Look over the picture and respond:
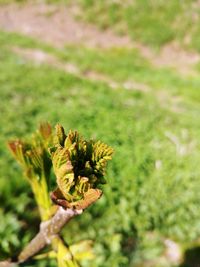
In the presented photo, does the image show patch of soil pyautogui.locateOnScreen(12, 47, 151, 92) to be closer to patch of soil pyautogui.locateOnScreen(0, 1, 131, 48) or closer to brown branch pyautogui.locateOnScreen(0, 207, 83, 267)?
patch of soil pyautogui.locateOnScreen(0, 1, 131, 48)

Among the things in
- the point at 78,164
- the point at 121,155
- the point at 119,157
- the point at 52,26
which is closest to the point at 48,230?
the point at 78,164

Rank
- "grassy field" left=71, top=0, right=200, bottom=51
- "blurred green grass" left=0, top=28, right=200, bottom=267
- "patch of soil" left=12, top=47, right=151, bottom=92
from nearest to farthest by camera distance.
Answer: "blurred green grass" left=0, top=28, right=200, bottom=267
"patch of soil" left=12, top=47, right=151, bottom=92
"grassy field" left=71, top=0, right=200, bottom=51

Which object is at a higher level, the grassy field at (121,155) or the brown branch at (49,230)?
the brown branch at (49,230)

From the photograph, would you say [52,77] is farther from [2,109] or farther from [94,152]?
[94,152]

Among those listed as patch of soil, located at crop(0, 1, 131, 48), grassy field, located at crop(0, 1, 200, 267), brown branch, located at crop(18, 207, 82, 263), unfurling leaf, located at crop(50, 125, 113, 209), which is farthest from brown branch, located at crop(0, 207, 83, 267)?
patch of soil, located at crop(0, 1, 131, 48)

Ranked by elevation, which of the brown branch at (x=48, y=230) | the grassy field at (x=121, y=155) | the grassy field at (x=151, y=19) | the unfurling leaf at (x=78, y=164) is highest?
the unfurling leaf at (x=78, y=164)

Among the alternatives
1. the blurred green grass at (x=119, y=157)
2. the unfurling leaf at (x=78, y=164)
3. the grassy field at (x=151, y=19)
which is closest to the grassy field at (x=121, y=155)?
the blurred green grass at (x=119, y=157)

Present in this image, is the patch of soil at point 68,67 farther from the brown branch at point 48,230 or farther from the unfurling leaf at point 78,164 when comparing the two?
the unfurling leaf at point 78,164
